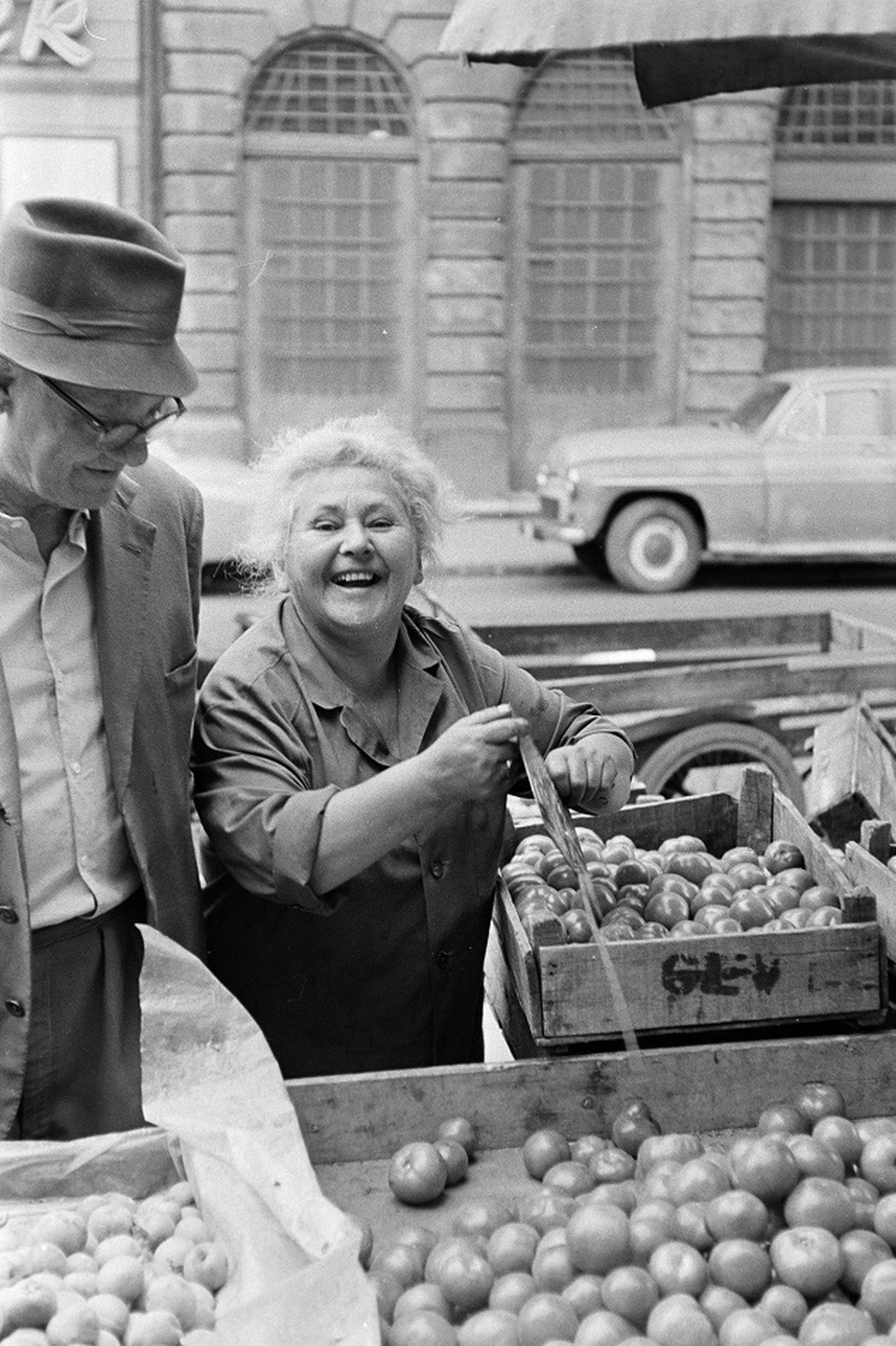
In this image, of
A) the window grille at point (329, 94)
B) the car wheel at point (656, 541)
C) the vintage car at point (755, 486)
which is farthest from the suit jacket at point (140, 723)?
the window grille at point (329, 94)

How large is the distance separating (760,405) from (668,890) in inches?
386

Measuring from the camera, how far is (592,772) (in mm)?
2910

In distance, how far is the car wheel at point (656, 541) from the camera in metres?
12.4

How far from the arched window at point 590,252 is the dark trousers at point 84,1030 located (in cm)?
1452

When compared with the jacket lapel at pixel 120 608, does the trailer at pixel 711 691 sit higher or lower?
lower

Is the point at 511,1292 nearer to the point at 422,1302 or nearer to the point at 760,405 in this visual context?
the point at 422,1302

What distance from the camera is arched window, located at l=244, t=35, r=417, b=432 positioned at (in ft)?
53.0

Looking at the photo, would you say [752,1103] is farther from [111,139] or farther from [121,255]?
[111,139]

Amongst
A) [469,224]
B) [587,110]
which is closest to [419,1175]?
[469,224]

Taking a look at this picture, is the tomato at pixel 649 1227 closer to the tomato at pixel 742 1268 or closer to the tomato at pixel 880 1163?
the tomato at pixel 742 1268

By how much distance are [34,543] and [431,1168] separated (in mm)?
1142

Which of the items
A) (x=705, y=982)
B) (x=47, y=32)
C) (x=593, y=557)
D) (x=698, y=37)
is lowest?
(x=593, y=557)

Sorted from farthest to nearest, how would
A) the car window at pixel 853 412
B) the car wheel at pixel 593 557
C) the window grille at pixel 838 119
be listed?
the window grille at pixel 838 119 < the car wheel at pixel 593 557 < the car window at pixel 853 412

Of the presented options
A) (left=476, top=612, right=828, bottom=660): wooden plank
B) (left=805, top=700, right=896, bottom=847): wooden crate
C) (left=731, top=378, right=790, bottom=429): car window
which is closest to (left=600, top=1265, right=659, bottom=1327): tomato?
(left=805, top=700, right=896, bottom=847): wooden crate
